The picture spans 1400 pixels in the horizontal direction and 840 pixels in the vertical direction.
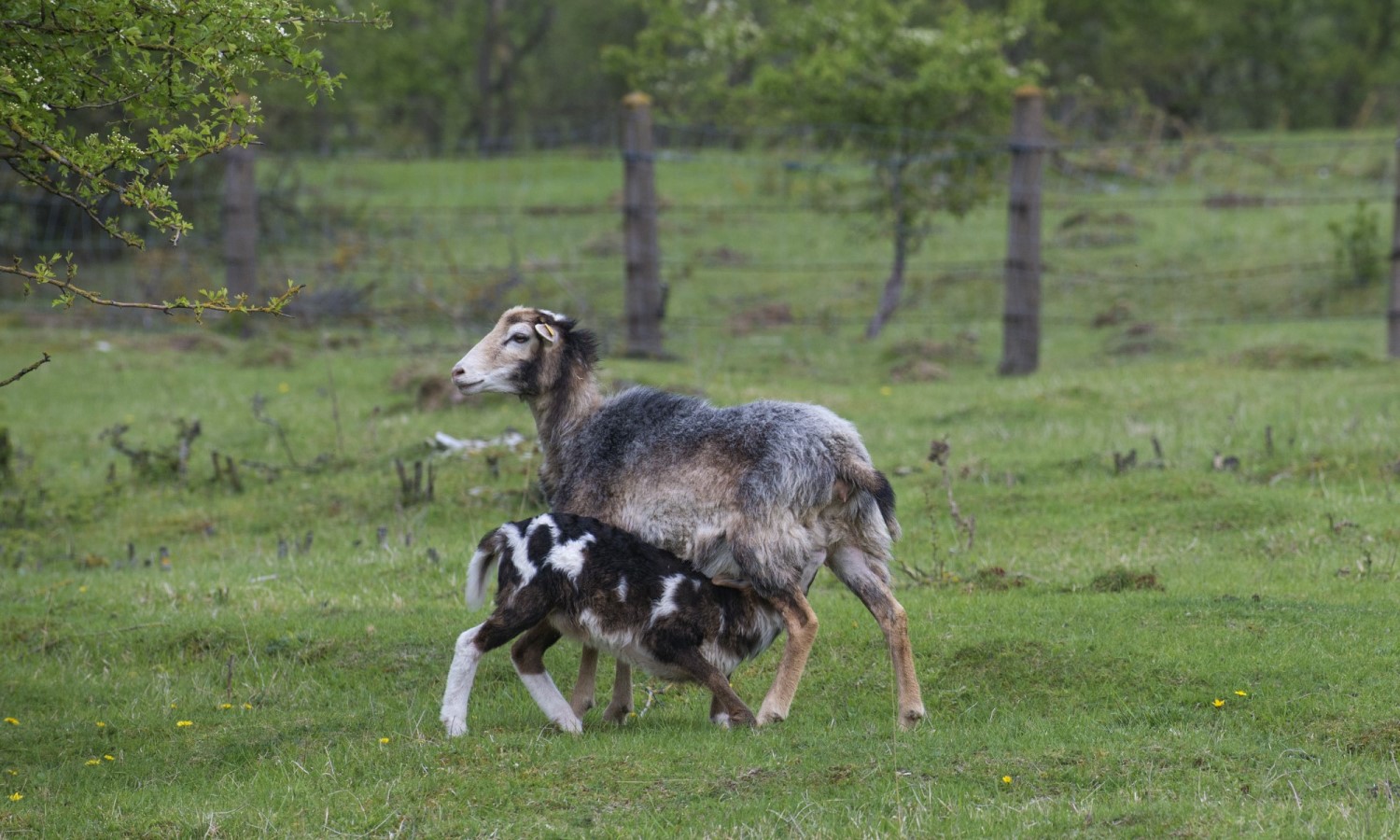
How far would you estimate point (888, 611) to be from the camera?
7.47 m

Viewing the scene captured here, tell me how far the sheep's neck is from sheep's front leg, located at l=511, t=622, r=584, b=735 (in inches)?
40.6

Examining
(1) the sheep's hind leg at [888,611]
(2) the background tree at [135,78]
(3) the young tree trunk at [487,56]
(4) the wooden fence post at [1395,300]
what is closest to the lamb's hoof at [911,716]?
(1) the sheep's hind leg at [888,611]

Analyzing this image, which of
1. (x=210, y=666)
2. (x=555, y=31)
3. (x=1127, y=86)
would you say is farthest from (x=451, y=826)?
(x=555, y=31)

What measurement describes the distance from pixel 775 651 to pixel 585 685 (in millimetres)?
1296

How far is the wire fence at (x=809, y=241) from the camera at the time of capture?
947 inches

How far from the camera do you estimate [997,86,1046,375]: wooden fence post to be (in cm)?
1864

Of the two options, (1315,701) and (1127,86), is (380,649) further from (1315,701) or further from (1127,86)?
(1127,86)

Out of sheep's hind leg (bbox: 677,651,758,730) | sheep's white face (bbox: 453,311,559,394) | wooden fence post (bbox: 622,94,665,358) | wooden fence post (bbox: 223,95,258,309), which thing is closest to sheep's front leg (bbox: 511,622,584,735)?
sheep's hind leg (bbox: 677,651,758,730)

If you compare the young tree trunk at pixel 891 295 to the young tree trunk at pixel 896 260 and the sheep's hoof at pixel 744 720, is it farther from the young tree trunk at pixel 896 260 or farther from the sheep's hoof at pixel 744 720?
the sheep's hoof at pixel 744 720

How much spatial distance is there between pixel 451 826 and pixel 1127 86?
46.6 metres

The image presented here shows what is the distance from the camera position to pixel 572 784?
251 inches

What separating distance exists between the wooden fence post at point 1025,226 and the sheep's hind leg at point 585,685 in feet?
39.5

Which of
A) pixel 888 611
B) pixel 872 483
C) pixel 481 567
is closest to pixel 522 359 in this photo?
pixel 481 567

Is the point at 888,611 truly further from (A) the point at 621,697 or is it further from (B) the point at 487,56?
(B) the point at 487,56
